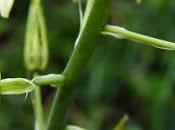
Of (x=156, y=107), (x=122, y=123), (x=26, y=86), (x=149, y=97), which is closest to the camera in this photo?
(x=26, y=86)

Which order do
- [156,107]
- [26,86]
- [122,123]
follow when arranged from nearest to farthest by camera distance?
1. [26,86]
2. [122,123]
3. [156,107]

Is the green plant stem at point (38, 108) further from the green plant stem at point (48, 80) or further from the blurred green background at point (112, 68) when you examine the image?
the blurred green background at point (112, 68)

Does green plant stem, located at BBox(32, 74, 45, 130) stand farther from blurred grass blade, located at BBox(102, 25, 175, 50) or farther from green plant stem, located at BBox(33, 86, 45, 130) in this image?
blurred grass blade, located at BBox(102, 25, 175, 50)

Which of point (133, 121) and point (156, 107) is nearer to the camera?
point (156, 107)

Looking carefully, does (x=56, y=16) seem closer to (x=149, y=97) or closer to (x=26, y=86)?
(x=149, y=97)

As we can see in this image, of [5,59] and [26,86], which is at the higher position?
[26,86]

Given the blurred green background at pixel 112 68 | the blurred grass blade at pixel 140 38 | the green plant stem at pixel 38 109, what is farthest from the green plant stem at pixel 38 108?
the blurred green background at pixel 112 68

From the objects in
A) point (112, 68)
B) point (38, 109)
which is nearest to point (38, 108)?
point (38, 109)

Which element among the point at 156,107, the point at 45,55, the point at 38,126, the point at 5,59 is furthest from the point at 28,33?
the point at 5,59

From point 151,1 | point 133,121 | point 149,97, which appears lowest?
point 133,121
